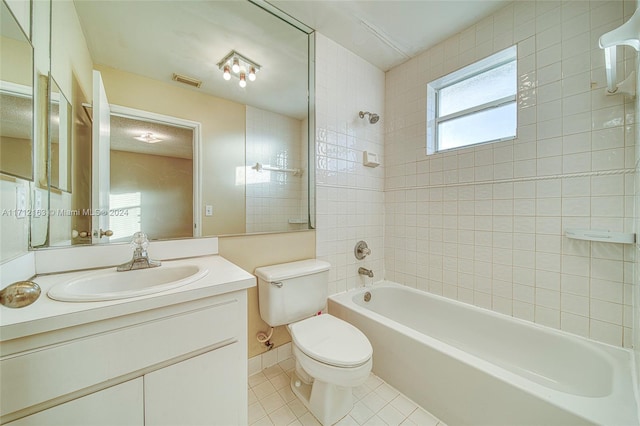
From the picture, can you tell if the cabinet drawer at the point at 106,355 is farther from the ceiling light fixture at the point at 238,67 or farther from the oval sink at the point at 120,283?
the ceiling light fixture at the point at 238,67

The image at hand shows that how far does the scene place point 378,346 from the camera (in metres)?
1.50

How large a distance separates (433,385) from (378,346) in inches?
14.0

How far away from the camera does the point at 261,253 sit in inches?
61.2

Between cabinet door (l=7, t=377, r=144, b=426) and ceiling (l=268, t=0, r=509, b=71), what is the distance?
2.12 m

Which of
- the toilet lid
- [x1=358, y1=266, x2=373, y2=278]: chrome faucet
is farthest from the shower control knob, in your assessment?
the toilet lid

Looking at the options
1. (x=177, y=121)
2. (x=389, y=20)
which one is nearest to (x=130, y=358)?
(x=177, y=121)

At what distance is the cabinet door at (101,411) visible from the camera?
58 centimetres

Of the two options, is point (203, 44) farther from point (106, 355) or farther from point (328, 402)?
point (328, 402)

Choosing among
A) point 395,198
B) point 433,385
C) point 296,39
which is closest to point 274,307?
point 433,385

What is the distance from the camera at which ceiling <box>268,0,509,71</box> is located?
152 centimetres

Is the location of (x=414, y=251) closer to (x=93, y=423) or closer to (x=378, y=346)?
(x=378, y=346)

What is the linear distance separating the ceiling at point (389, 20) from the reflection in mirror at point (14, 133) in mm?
1342

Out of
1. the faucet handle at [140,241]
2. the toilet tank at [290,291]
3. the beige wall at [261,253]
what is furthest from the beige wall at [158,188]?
the toilet tank at [290,291]

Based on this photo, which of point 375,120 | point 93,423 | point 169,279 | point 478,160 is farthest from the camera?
point 375,120
